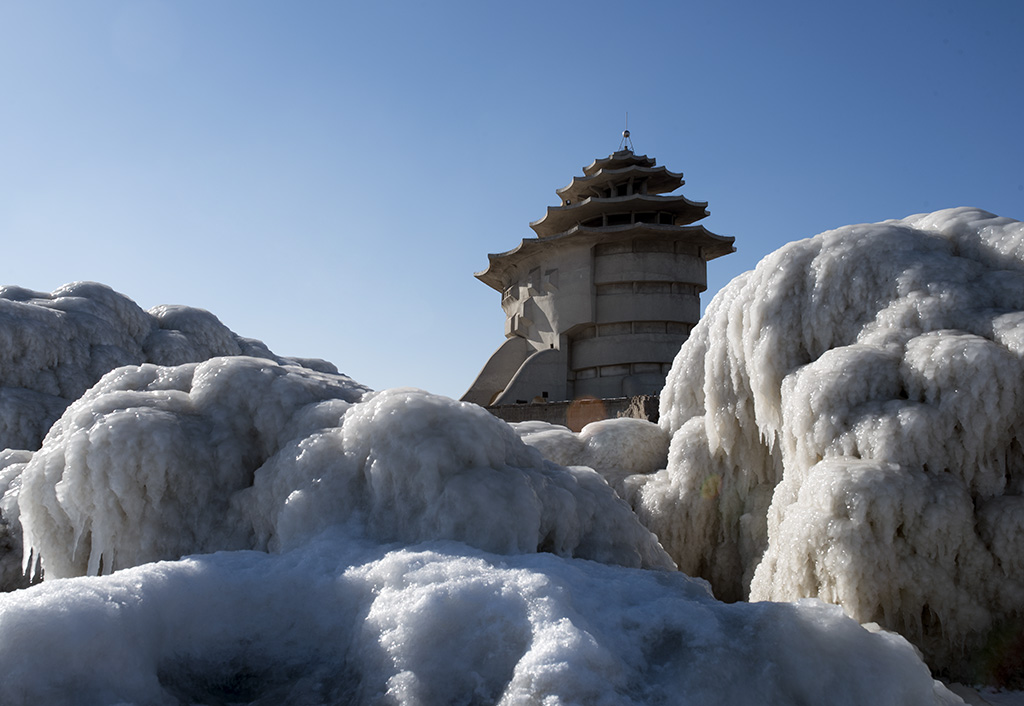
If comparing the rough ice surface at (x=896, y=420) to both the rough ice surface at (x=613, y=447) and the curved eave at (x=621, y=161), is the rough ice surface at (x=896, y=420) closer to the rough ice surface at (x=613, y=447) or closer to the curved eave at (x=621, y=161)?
the rough ice surface at (x=613, y=447)

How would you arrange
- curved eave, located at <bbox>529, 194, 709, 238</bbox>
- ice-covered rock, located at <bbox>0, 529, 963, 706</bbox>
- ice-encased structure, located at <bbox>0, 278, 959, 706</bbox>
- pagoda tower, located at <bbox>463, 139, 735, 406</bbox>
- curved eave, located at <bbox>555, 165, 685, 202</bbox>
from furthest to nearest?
curved eave, located at <bbox>555, 165, 685, 202</bbox>, curved eave, located at <bbox>529, 194, 709, 238</bbox>, pagoda tower, located at <bbox>463, 139, 735, 406</bbox>, ice-encased structure, located at <bbox>0, 278, 959, 706</bbox>, ice-covered rock, located at <bbox>0, 529, 963, 706</bbox>

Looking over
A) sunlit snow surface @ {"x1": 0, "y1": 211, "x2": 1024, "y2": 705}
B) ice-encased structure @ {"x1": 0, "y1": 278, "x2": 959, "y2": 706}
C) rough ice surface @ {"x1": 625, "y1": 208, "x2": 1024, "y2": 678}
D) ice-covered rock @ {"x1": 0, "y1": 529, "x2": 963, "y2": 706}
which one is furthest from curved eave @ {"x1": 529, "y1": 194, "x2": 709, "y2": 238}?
ice-covered rock @ {"x1": 0, "y1": 529, "x2": 963, "y2": 706}

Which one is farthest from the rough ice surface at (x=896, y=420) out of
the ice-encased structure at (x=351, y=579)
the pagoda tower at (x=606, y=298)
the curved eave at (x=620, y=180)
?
the curved eave at (x=620, y=180)

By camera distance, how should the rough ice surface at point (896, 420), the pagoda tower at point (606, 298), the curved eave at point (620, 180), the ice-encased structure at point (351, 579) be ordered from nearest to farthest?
the ice-encased structure at point (351, 579)
the rough ice surface at point (896, 420)
the pagoda tower at point (606, 298)
the curved eave at point (620, 180)

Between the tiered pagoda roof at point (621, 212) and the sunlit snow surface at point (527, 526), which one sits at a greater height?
the tiered pagoda roof at point (621, 212)

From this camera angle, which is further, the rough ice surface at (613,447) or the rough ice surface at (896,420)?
the rough ice surface at (613,447)

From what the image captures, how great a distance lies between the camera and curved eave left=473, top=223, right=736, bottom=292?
2592cm

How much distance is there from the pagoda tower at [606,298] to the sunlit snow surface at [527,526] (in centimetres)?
1500

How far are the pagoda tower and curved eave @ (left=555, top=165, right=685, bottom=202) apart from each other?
7 cm

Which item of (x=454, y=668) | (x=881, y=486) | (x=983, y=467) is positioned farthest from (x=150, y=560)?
(x=983, y=467)

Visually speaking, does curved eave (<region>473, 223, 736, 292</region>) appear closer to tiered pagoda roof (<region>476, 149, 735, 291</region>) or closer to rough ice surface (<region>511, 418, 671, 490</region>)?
tiered pagoda roof (<region>476, 149, 735, 291</region>)

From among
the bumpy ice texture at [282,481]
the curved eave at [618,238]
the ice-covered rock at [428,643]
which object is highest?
the curved eave at [618,238]

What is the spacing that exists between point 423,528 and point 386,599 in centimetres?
101

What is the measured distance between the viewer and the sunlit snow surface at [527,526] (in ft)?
10.9
